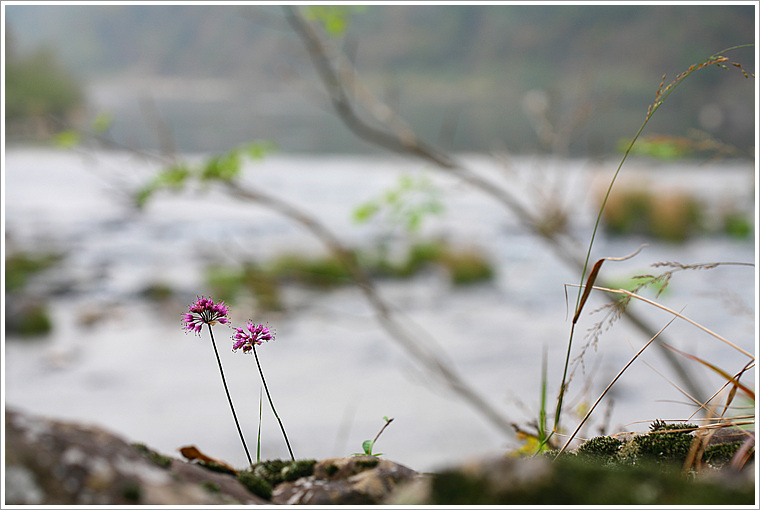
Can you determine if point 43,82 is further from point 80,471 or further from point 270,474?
point 80,471

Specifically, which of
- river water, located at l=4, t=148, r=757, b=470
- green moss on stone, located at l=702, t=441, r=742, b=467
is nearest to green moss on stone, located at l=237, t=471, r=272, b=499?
green moss on stone, located at l=702, t=441, r=742, b=467

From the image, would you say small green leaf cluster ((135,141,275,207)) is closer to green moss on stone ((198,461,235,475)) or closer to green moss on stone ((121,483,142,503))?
green moss on stone ((198,461,235,475))

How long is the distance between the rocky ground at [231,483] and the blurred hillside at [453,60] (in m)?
0.57

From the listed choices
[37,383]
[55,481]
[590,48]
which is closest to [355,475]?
[55,481]

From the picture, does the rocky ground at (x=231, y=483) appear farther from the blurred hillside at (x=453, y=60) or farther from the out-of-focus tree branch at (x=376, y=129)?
the out-of-focus tree branch at (x=376, y=129)

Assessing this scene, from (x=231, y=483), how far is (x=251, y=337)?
0.86 ft

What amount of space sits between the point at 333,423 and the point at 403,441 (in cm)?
108

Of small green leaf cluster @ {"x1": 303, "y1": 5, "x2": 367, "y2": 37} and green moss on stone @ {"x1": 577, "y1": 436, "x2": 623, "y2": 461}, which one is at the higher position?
small green leaf cluster @ {"x1": 303, "y1": 5, "x2": 367, "y2": 37}

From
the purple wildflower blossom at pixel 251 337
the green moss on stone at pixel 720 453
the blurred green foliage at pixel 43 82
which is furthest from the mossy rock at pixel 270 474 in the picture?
the blurred green foliage at pixel 43 82

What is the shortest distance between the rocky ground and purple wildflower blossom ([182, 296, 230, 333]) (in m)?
0.18

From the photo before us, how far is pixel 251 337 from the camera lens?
717 millimetres

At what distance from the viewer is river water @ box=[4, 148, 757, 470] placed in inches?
314

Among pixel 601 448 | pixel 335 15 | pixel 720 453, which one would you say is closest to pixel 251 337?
pixel 601 448

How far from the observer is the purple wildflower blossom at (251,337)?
2.30 ft
